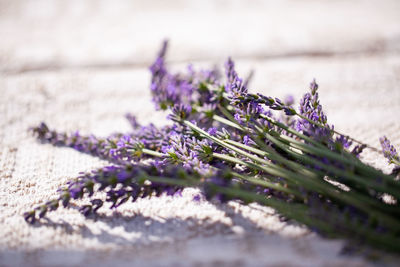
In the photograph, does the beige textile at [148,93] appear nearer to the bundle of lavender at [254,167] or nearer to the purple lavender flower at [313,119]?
the bundle of lavender at [254,167]

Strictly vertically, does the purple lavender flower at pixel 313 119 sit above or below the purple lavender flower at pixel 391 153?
above

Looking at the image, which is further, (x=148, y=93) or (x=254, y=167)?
(x=148, y=93)

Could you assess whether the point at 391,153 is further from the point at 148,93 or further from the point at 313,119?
the point at 148,93

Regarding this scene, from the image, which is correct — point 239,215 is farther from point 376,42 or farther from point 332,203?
point 376,42

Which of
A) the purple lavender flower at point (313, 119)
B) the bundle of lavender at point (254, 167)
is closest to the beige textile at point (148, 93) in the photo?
the bundle of lavender at point (254, 167)

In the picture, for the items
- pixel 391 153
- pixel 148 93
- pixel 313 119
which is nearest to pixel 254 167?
pixel 313 119

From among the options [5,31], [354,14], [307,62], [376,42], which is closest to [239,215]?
[307,62]

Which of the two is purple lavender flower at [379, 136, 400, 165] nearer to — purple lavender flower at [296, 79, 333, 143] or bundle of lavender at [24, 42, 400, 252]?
bundle of lavender at [24, 42, 400, 252]
